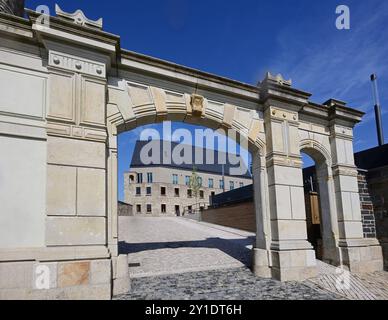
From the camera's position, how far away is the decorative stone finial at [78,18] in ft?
18.7

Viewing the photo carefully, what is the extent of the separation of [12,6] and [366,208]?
1214cm

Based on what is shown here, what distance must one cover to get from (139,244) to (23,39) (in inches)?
313

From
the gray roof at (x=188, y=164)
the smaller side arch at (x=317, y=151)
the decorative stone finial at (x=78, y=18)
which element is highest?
the gray roof at (x=188, y=164)

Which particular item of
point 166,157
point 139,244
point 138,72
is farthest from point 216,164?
point 138,72

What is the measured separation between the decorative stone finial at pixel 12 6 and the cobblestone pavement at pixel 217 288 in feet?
23.5

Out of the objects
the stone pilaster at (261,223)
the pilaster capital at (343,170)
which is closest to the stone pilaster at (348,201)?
the pilaster capital at (343,170)

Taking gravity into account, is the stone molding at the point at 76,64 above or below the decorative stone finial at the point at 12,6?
below

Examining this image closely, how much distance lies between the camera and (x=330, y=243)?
28.9ft

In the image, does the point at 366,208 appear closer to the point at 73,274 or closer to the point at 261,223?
the point at 261,223

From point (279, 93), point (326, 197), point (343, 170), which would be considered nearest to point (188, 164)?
point (326, 197)

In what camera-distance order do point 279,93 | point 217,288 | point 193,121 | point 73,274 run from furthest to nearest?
point 279,93 < point 193,121 < point 217,288 < point 73,274

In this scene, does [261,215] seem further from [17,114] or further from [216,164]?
[216,164]

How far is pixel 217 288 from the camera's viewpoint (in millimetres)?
6152

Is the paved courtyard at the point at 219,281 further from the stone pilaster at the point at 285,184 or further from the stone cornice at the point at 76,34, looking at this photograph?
the stone cornice at the point at 76,34
